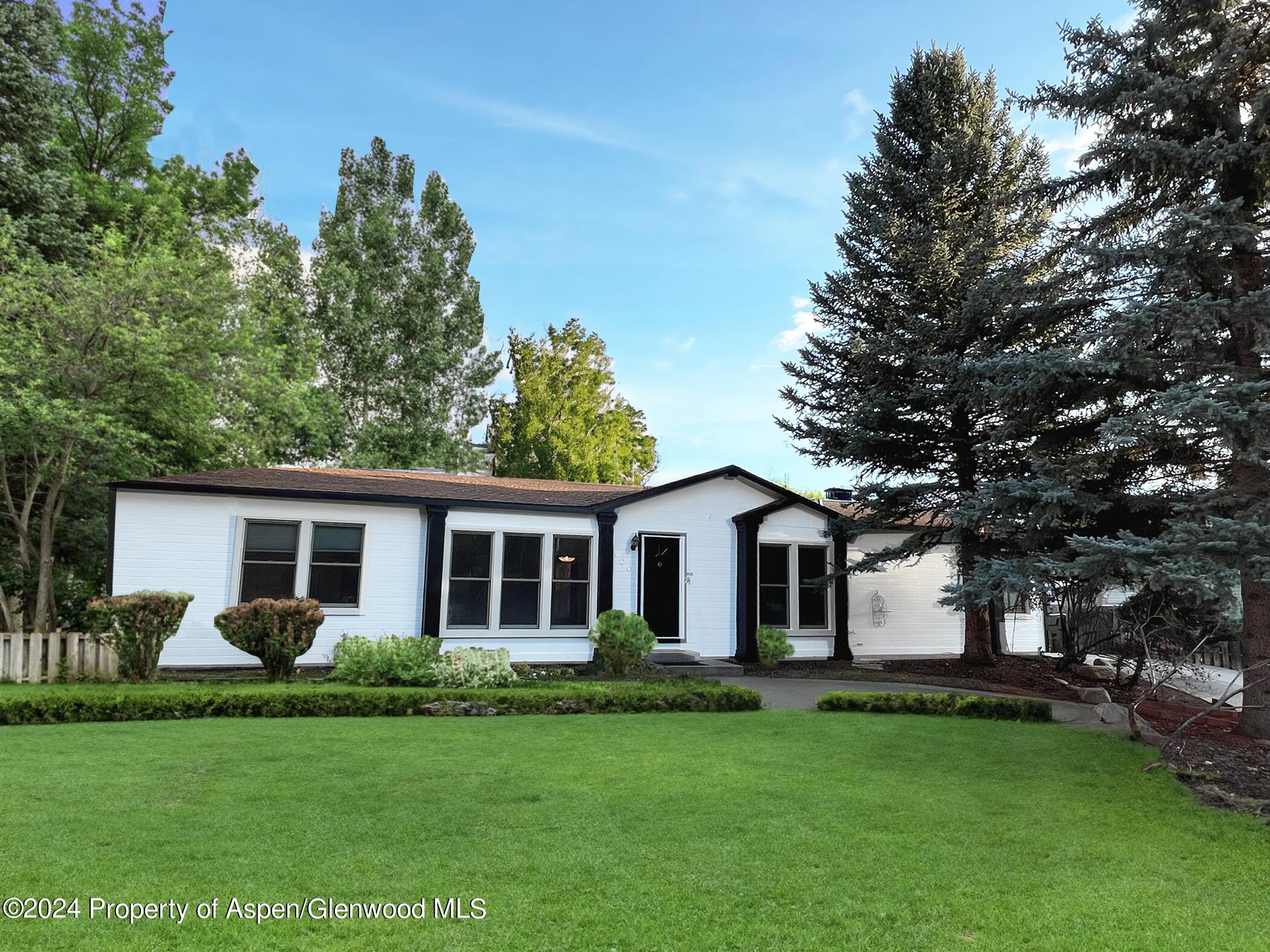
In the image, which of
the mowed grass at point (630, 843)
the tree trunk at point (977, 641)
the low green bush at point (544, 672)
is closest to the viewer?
the mowed grass at point (630, 843)

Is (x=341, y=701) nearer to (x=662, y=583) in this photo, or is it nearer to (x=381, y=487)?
(x=381, y=487)

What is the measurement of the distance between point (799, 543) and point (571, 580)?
5057mm

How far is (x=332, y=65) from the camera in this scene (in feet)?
59.1

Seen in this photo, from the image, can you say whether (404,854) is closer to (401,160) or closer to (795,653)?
(795,653)

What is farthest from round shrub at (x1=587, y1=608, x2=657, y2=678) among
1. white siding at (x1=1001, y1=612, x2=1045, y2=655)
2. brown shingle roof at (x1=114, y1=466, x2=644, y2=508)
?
white siding at (x1=1001, y1=612, x2=1045, y2=655)

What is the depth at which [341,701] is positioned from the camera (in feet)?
29.9

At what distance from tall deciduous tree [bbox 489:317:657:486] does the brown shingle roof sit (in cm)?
1292

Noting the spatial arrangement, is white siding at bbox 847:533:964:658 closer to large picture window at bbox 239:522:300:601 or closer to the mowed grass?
the mowed grass

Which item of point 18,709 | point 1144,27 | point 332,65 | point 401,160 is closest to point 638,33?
point 332,65

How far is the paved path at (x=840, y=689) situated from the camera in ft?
30.9

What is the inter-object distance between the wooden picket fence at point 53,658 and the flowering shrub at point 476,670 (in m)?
4.73

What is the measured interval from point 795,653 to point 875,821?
11354 mm

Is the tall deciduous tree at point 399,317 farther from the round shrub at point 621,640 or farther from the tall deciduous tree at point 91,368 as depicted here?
the round shrub at point 621,640

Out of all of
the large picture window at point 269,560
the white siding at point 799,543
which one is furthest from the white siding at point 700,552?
the large picture window at point 269,560
